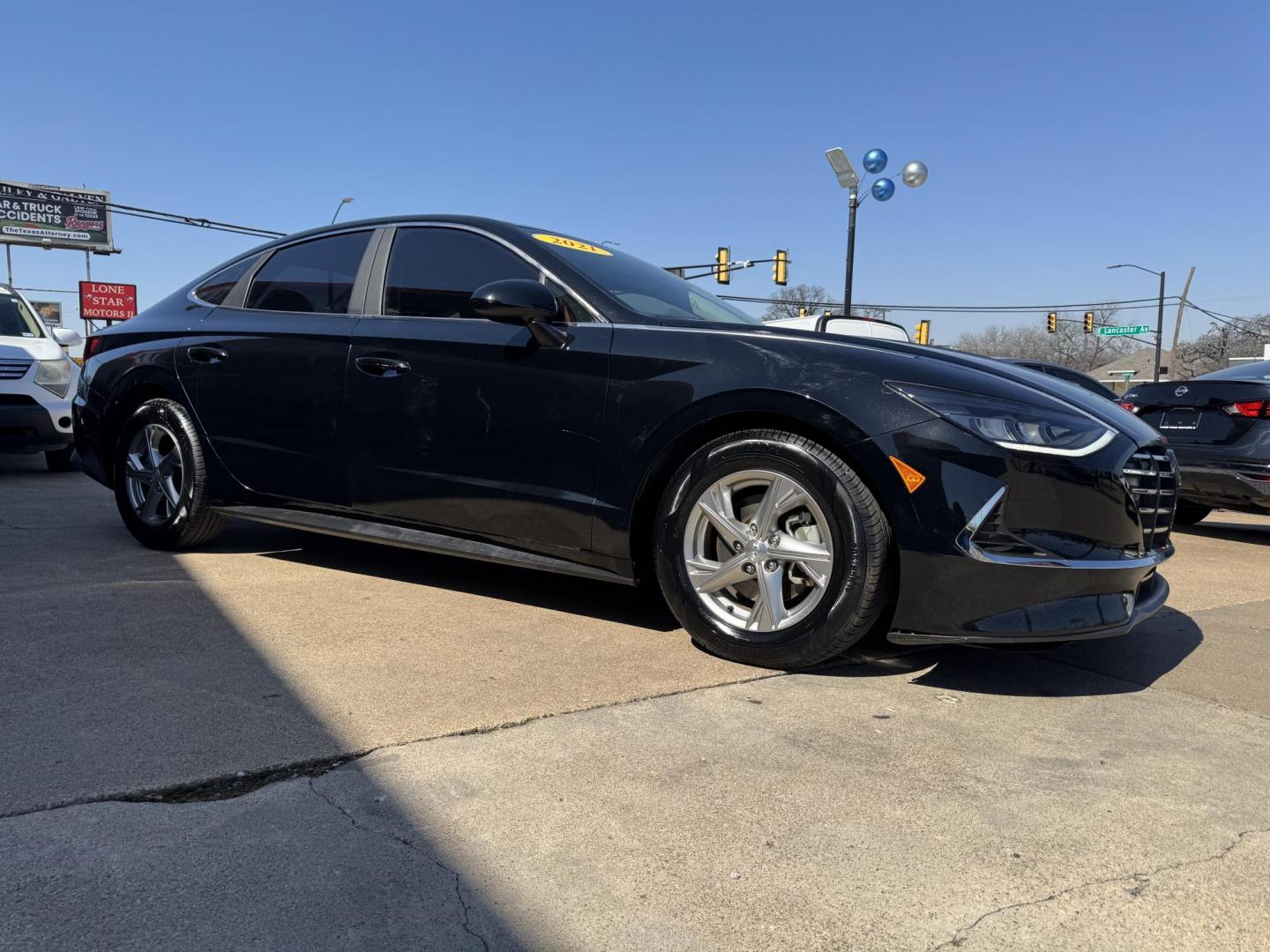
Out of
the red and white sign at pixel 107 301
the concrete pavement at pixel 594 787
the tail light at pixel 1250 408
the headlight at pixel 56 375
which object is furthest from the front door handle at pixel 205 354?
the red and white sign at pixel 107 301

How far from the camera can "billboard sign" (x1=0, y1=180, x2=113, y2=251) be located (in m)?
50.5

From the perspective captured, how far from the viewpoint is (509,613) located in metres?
3.77

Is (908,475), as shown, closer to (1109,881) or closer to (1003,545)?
(1003,545)

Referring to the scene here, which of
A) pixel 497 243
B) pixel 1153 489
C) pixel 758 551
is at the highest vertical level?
pixel 497 243

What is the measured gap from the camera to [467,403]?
3639 mm

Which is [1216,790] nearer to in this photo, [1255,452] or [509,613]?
Answer: [509,613]

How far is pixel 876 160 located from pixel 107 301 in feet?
147

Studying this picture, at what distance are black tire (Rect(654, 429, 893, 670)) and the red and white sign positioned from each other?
168 ft

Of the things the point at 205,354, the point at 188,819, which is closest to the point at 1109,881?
the point at 188,819

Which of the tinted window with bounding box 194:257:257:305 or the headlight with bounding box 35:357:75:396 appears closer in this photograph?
the tinted window with bounding box 194:257:257:305

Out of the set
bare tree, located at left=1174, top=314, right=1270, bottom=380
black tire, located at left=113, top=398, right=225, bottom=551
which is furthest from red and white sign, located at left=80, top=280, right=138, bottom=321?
bare tree, located at left=1174, top=314, right=1270, bottom=380

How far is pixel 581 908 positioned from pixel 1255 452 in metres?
6.08

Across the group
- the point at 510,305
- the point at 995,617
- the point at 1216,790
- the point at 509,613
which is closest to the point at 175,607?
the point at 509,613

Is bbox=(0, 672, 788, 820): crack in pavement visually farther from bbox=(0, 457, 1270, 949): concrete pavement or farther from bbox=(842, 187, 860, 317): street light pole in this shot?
bbox=(842, 187, 860, 317): street light pole
